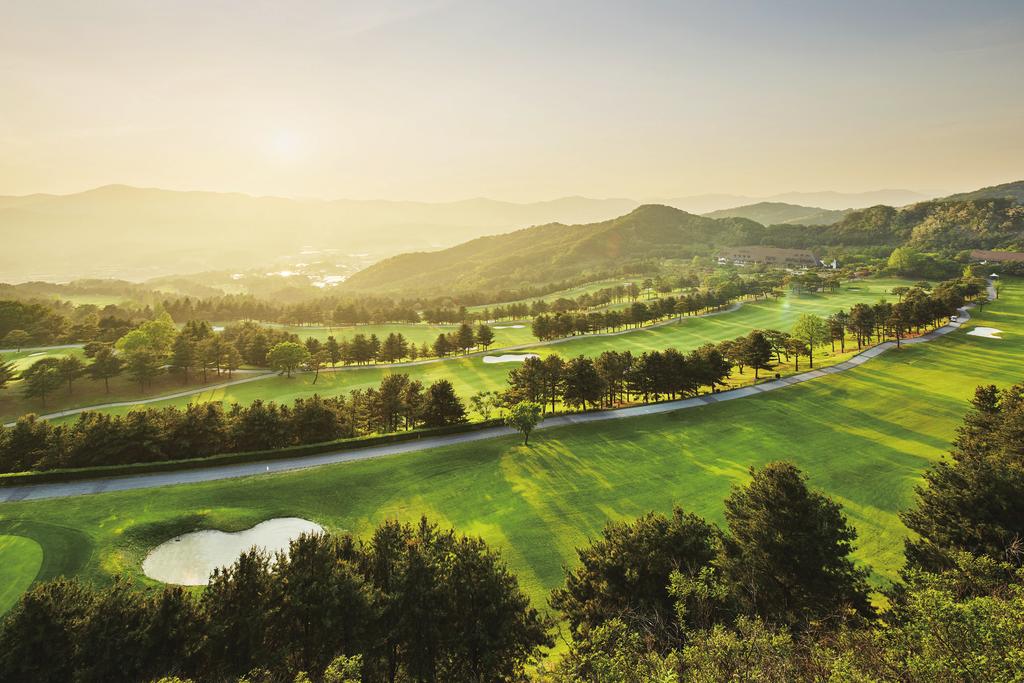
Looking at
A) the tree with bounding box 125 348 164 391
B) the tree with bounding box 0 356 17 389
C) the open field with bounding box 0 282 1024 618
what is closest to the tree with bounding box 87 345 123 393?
the tree with bounding box 125 348 164 391

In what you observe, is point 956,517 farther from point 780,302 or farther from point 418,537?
point 780,302

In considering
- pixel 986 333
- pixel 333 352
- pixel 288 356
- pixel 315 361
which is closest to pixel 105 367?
pixel 288 356

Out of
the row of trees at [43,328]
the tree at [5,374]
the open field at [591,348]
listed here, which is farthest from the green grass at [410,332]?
the tree at [5,374]

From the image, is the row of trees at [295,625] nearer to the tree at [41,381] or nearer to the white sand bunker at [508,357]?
the tree at [41,381]

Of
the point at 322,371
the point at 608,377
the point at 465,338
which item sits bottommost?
the point at 322,371

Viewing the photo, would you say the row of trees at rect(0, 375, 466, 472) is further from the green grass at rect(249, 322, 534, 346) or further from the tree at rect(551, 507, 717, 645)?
the green grass at rect(249, 322, 534, 346)

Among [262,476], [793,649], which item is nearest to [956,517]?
[793,649]

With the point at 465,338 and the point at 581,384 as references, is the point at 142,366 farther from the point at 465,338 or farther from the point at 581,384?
the point at 581,384
